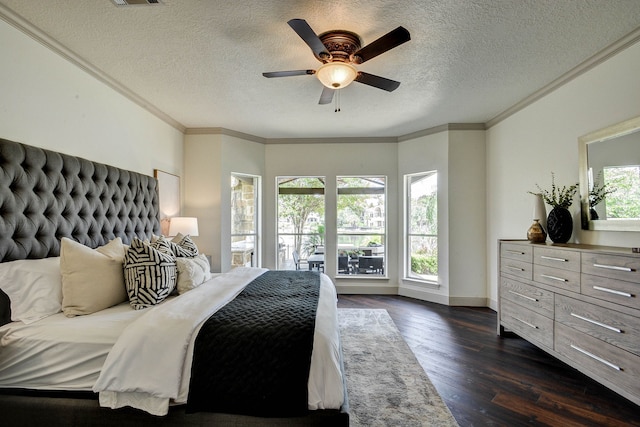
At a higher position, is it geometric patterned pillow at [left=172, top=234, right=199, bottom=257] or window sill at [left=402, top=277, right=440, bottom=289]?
geometric patterned pillow at [left=172, top=234, right=199, bottom=257]

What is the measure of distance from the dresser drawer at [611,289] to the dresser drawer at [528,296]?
38 cm

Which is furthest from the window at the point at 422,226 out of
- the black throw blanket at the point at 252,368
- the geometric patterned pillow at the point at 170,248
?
the black throw blanket at the point at 252,368

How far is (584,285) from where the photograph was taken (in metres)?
2.24

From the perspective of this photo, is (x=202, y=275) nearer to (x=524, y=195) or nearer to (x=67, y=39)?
(x=67, y=39)

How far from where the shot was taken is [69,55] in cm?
246

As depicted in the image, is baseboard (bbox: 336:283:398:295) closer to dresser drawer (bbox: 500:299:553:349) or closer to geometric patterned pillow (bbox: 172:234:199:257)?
dresser drawer (bbox: 500:299:553:349)

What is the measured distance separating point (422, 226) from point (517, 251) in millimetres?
1784

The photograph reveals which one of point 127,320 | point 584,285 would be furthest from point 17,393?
point 584,285

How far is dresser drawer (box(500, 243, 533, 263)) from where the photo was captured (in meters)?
2.87

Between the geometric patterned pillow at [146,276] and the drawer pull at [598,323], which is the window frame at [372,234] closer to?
the drawer pull at [598,323]

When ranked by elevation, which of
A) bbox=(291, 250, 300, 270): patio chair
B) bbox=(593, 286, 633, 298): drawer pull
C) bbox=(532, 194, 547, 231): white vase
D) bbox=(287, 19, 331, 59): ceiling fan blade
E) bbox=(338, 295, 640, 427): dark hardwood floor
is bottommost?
bbox=(338, 295, 640, 427): dark hardwood floor

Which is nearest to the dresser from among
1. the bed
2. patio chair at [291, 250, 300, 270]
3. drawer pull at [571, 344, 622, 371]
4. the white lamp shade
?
drawer pull at [571, 344, 622, 371]

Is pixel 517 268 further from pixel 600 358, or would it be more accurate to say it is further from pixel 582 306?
pixel 600 358

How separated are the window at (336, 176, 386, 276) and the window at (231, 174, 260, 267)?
1.39m
